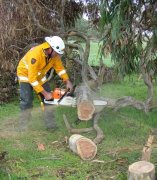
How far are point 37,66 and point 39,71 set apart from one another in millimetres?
216

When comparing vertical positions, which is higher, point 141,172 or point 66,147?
point 141,172

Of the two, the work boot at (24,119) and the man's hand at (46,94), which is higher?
the man's hand at (46,94)

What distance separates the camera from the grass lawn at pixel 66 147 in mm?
5195

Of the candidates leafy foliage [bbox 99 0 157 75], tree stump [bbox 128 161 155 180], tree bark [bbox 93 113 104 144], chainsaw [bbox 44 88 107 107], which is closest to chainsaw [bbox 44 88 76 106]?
chainsaw [bbox 44 88 107 107]

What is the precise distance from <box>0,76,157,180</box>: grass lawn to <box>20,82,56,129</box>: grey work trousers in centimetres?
18

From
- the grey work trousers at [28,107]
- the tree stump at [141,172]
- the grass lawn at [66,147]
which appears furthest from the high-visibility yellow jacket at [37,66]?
the tree stump at [141,172]

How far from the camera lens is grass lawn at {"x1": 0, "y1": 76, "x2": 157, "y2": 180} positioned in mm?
5195

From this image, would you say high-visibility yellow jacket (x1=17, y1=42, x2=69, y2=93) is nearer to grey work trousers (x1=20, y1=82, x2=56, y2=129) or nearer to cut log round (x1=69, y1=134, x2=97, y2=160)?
grey work trousers (x1=20, y1=82, x2=56, y2=129)

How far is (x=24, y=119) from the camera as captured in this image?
23.6ft

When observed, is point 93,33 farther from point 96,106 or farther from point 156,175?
point 156,175

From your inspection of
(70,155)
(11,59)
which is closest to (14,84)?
(11,59)

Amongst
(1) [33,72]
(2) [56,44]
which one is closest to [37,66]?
(1) [33,72]

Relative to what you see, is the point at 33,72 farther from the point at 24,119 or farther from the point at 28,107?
the point at 24,119

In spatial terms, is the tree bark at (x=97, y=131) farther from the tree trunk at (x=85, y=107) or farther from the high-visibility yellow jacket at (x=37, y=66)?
the high-visibility yellow jacket at (x=37, y=66)
